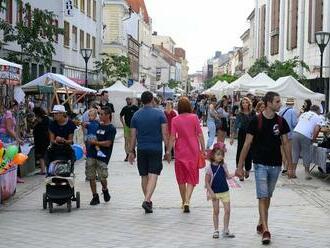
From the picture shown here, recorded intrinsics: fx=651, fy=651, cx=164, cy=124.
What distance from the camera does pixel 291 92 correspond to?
826 inches

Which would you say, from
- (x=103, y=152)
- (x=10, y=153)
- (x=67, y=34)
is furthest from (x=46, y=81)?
(x=67, y=34)

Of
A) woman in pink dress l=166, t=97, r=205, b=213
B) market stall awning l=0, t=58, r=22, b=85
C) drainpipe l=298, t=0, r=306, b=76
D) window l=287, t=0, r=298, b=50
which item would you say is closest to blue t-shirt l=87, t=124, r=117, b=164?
woman in pink dress l=166, t=97, r=205, b=213

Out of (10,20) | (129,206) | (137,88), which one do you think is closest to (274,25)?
(137,88)

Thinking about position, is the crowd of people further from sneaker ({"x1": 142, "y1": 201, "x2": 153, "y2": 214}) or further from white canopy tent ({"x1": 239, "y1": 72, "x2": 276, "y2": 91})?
white canopy tent ({"x1": 239, "y1": 72, "x2": 276, "y2": 91})

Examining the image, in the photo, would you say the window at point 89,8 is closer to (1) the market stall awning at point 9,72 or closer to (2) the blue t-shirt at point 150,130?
(1) the market stall awning at point 9,72

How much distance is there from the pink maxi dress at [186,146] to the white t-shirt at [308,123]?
4834 millimetres

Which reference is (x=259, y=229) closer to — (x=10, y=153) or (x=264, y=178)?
(x=264, y=178)

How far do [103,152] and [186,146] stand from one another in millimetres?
1333

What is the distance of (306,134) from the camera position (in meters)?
14.4

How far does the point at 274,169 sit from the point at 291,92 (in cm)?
1346

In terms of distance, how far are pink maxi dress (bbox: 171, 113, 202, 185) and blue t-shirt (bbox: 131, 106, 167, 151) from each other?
39 cm

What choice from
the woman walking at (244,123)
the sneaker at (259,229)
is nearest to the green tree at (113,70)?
the woman walking at (244,123)

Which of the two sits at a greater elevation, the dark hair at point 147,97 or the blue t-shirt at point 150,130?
the dark hair at point 147,97

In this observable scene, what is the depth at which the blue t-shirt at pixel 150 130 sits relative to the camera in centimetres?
982
